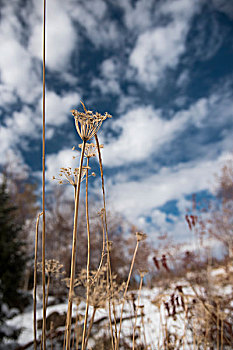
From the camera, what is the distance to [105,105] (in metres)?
0.90

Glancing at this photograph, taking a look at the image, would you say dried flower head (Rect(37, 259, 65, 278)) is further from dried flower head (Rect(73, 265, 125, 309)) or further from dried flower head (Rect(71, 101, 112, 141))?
dried flower head (Rect(71, 101, 112, 141))

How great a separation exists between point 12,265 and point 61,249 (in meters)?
5.23

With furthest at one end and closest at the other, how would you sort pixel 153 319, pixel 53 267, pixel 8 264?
pixel 8 264 < pixel 153 319 < pixel 53 267

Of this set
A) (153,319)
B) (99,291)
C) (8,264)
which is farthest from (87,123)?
(8,264)

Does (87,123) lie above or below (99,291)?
above

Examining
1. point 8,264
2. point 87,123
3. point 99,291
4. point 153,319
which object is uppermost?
point 87,123

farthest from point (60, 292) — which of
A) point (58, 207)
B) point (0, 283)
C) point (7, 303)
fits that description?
point (58, 207)

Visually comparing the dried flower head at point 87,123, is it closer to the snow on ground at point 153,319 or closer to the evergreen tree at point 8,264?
the snow on ground at point 153,319

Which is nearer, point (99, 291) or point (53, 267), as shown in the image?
point (99, 291)

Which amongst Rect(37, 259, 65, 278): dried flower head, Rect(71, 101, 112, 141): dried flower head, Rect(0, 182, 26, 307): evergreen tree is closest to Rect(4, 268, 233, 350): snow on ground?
Rect(37, 259, 65, 278): dried flower head

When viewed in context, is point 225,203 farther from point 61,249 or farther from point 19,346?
point 19,346

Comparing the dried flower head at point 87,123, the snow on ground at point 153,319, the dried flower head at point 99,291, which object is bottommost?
the snow on ground at point 153,319

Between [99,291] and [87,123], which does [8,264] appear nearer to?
[99,291]

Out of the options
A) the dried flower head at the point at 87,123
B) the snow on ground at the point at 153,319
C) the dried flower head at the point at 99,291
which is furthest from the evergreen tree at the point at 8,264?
the dried flower head at the point at 87,123
